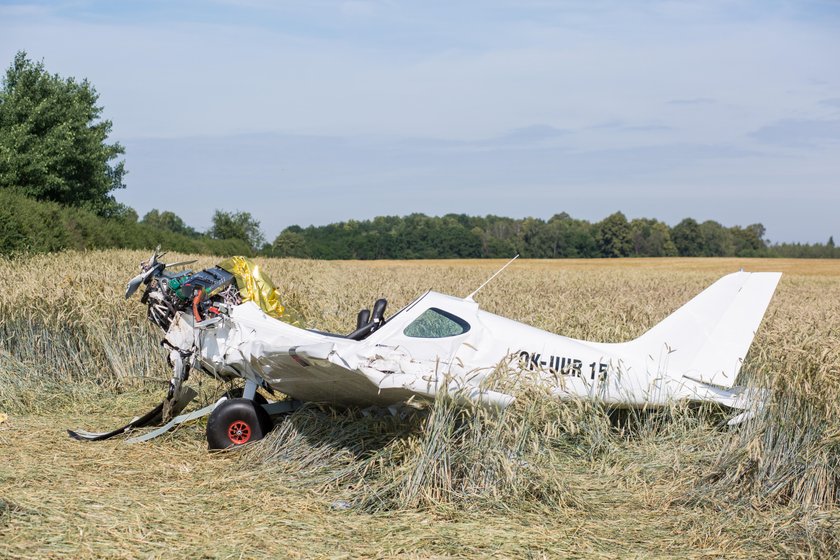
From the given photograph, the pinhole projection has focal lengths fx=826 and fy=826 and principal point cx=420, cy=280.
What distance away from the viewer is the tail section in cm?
708

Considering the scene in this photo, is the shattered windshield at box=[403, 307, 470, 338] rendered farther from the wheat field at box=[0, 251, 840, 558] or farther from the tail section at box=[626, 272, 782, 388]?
the tail section at box=[626, 272, 782, 388]

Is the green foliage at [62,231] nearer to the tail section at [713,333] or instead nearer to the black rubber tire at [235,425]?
the black rubber tire at [235,425]

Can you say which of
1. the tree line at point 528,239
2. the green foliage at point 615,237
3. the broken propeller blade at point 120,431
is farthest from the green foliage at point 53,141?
the green foliage at point 615,237

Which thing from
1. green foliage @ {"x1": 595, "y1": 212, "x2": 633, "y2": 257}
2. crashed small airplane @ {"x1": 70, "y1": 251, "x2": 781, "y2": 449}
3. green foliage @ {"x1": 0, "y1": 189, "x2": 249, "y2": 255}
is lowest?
crashed small airplane @ {"x1": 70, "y1": 251, "x2": 781, "y2": 449}

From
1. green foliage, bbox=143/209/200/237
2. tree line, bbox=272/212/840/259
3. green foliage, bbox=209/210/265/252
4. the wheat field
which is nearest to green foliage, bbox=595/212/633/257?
tree line, bbox=272/212/840/259

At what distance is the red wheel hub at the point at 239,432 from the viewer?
24.3 feet

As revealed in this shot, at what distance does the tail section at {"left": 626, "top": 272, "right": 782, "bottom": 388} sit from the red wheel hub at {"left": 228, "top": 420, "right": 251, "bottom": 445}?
3499mm

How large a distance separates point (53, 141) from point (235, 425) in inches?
1398

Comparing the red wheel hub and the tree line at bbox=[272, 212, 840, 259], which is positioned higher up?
the tree line at bbox=[272, 212, 840, 259]

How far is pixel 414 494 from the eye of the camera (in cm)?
582

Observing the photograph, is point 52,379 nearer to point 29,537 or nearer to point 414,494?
point 29,537

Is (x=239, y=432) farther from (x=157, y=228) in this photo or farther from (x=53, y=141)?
(x=157, y=228)

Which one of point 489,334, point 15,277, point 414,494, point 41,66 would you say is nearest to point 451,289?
point 15,277

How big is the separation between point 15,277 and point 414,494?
31.9 ft
